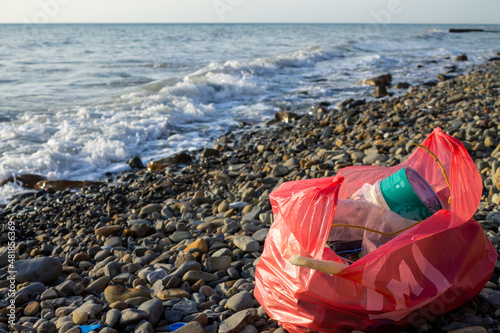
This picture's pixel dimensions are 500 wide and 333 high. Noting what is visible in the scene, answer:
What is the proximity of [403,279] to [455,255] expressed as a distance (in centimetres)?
31

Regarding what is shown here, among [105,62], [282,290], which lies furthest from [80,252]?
[105,62]

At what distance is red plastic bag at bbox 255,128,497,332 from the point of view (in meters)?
1.60

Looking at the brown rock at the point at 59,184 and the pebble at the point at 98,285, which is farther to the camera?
the brown rock at the point at 59,184

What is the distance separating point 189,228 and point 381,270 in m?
2.13

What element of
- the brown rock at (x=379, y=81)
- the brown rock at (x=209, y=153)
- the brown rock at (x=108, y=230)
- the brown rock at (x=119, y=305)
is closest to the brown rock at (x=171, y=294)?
the brown rock at (x=119, y=305)

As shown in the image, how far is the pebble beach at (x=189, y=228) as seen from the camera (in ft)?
6.91

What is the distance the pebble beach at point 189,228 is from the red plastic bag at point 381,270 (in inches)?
6.6

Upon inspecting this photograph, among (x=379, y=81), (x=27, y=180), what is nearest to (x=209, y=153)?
(x=27, y=180)

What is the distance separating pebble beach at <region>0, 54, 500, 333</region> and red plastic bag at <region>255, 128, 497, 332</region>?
0.55 feet

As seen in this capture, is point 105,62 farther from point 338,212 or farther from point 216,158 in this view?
point 338,212

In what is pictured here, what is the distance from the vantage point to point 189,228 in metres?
3.44

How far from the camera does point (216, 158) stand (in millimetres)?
5742

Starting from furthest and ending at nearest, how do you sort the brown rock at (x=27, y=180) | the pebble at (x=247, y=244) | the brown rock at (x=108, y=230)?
1. the brown rock at (x=27, y=180)
2. the brown rock at (x=108, y=230)
3. the pebble at (x=247, y=244)

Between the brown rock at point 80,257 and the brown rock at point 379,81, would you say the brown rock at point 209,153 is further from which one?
the brown rock at point 379,81
